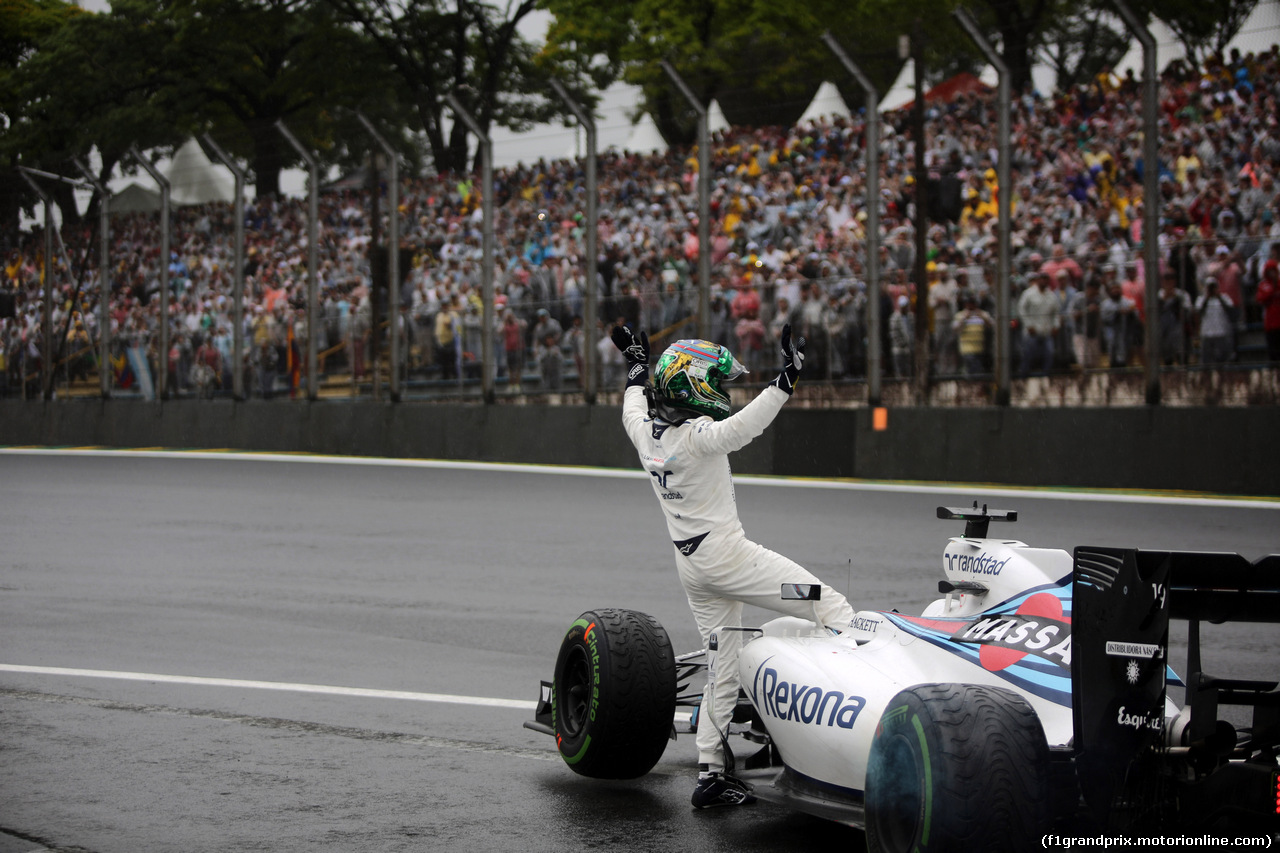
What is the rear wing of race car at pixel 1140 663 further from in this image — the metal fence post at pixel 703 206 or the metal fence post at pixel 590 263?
the metal fence post at pixel 590 263

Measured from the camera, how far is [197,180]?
2588 centimetres

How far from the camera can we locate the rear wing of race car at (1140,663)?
3.69 m

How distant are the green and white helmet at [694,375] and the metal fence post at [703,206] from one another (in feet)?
40.2

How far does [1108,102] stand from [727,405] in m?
14.0

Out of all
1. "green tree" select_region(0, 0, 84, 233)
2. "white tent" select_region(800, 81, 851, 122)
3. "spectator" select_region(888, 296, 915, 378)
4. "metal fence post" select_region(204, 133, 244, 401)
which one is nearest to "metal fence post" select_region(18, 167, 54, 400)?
"green tree" select_region(0, 0, 84, 233)

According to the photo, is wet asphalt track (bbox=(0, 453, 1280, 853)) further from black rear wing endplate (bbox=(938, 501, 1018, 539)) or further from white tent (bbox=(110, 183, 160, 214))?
white tent (bbox=(110, 183, 160, 214))

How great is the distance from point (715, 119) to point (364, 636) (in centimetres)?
1187

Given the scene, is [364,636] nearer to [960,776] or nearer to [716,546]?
[716,546]

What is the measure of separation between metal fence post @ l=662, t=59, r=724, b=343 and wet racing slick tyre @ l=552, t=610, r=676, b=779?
12521 millimetres

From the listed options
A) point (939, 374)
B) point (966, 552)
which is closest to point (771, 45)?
point (939, 374)

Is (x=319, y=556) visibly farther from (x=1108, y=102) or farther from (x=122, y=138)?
(x=122, y=138)

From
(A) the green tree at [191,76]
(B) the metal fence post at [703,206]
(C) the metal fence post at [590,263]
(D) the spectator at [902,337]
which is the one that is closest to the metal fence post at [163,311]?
(C) the metal fence post at [590,263]

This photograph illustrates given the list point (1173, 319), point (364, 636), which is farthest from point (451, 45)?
point (364, 636)

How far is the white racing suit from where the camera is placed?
211 inches
